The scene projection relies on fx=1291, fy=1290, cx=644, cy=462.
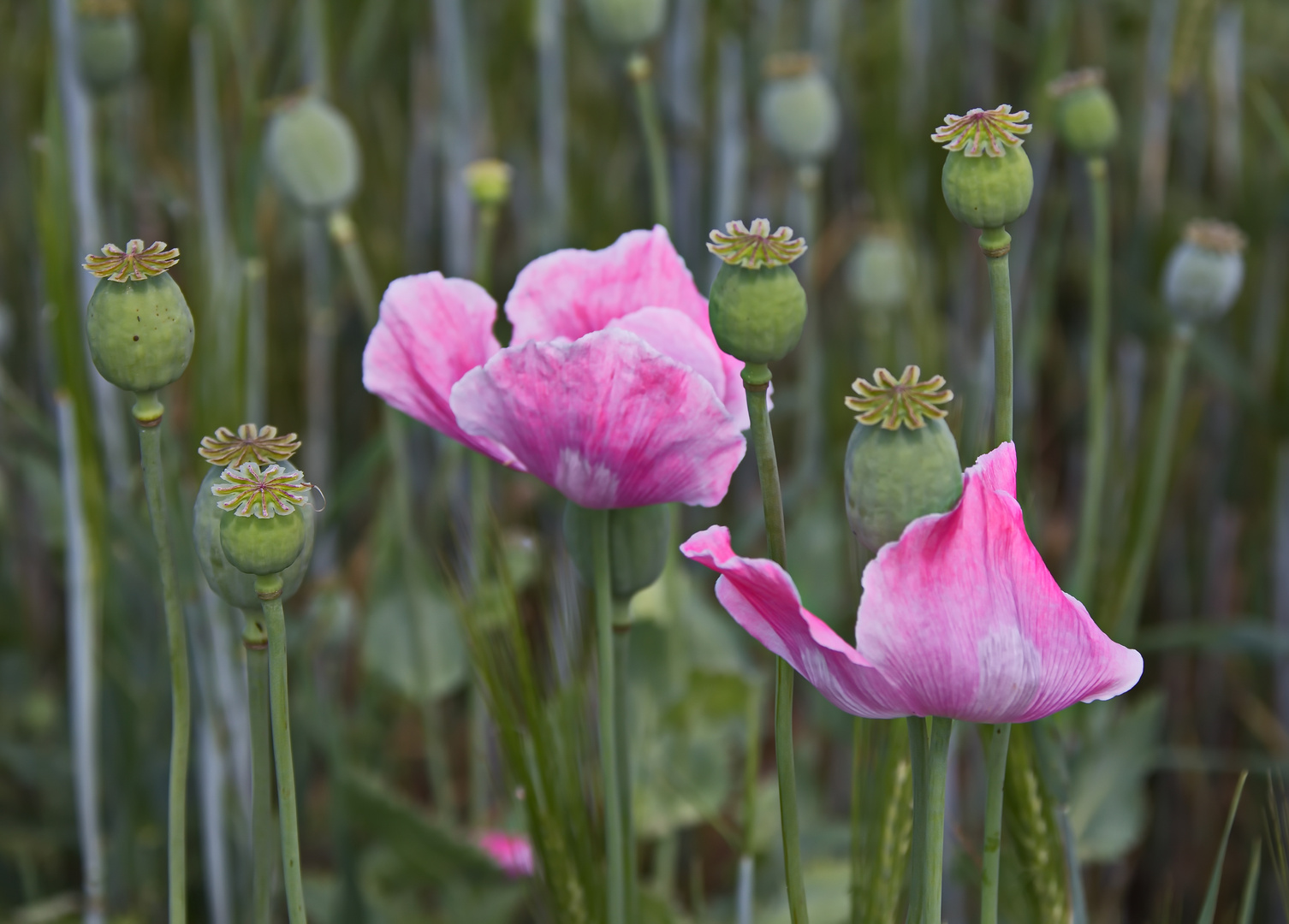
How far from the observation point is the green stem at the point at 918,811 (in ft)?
0.89

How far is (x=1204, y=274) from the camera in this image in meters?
0.65

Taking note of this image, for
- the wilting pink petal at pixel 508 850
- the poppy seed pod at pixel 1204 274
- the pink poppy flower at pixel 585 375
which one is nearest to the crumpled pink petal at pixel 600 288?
the pink poppy flower at pixel 585 375

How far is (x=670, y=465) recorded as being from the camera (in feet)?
1.02

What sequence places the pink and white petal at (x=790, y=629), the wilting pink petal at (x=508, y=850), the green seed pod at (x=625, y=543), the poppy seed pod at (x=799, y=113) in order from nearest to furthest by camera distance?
the pink and white petal at (x=790, y=629)
the green seed pod at (x=625, y=543)
the wilting pink petal at (x=508, y=850)
the poppy seed pod at (x=799, y=113)

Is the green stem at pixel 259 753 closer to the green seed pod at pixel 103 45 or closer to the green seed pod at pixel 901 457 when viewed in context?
the green seed pod at pixel 901 457

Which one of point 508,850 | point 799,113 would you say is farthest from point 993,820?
point 799,113

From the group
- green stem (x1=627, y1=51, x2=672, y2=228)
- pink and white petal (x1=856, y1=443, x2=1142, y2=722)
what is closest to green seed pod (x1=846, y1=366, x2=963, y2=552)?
pink and white petal (x1=856, y1=443, x2=1142, y2=722)

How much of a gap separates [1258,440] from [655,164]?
0.53 meters

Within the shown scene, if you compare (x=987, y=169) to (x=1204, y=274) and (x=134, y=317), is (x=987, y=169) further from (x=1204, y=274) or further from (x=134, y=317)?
(x=1204, y=274)

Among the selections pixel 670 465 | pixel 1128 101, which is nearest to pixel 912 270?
pixel 1128 101

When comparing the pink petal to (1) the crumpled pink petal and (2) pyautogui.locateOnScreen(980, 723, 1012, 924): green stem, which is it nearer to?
(1) the crumpled pink petal

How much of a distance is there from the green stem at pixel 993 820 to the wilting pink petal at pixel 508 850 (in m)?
0.26

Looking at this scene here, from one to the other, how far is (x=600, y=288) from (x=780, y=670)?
14 centimetres

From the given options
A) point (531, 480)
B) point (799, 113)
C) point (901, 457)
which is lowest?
point (531, 480)
